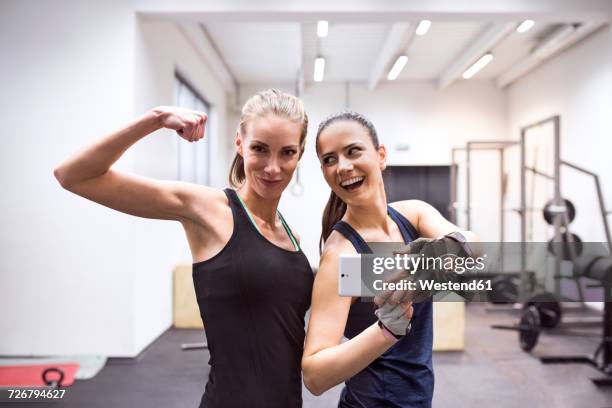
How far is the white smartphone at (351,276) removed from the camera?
0.66m

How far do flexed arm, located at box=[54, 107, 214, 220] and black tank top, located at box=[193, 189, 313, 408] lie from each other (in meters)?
0.16

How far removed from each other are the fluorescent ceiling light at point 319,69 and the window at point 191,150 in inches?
63.0

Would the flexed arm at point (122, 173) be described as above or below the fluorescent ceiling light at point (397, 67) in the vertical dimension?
below

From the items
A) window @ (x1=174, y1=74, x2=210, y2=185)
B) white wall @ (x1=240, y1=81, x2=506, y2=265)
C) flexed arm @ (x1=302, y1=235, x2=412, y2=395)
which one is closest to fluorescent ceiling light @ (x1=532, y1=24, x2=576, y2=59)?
white wall @ (x1=240, y1=81, x2=506, y2=265)

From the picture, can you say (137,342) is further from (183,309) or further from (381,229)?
(381,229)

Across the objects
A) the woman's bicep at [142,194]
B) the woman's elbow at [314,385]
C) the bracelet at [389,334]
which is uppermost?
the woman's bicep at [142,194]

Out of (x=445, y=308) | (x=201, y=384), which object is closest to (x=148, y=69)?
(x=201, y=384)

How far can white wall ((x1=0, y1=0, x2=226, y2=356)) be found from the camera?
3336 millimetres

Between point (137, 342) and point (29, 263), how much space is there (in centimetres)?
96

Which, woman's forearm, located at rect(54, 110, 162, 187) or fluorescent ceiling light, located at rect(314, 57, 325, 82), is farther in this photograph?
fluorescent ceiling light, located at rect(314, 57, 325, 82)

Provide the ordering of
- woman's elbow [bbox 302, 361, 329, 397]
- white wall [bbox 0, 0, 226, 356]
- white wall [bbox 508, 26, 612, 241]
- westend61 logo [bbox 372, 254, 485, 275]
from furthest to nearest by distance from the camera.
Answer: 1. white wall [bbox 508, 26, 612, 241]
2. white wall [bbox 0, 0, 226, 356]
3. woman's elbow [bbox 302, 361, 329, 397]
4. westend61 logo [bbox 372, 254, 485, 275]

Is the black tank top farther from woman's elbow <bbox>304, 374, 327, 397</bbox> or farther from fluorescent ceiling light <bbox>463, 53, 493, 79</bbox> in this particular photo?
fluorescent ceiling light <bbox>463, 53, 493, 79</bbox>

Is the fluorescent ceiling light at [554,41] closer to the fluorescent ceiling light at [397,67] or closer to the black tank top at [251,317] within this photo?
the fluorescent ceiling light at [397,67]

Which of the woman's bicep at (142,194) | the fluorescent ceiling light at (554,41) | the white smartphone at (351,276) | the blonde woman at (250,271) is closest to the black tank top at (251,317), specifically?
the blonde woman at (250,271)
